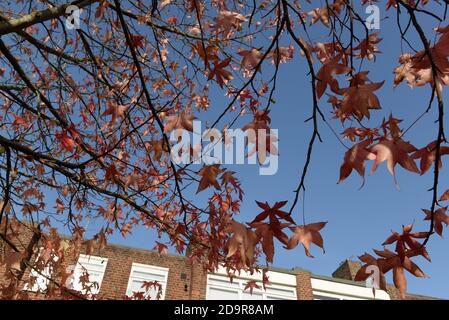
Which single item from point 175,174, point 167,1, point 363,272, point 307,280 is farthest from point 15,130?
point 307,280

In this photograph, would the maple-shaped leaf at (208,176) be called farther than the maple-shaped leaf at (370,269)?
Yes

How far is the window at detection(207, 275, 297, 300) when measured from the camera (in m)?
14.5

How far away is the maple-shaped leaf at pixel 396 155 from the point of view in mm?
1436

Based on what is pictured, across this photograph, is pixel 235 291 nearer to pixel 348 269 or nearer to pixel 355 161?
pixel 348 269

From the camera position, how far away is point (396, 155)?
1474mm

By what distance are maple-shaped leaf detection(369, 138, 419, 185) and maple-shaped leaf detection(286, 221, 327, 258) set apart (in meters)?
0.48

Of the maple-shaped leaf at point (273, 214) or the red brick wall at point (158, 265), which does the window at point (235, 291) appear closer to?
the red brick wall at point (158, 265)

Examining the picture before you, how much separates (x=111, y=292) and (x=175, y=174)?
40.9 feet

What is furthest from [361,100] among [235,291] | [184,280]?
[235,291]

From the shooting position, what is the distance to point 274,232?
5.91ft

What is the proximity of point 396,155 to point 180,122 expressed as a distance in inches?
51.1

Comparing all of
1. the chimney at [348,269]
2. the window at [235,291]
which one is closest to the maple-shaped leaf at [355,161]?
the window at [235,291]

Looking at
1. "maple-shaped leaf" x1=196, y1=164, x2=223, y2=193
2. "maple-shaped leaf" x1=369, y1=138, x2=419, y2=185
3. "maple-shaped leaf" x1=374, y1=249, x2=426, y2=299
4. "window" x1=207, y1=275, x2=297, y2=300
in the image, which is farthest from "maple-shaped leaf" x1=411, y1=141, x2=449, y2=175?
"window" x1=207, y1=275, x2=297, y2=300

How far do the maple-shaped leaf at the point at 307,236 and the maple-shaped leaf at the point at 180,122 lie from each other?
0.92 metres
